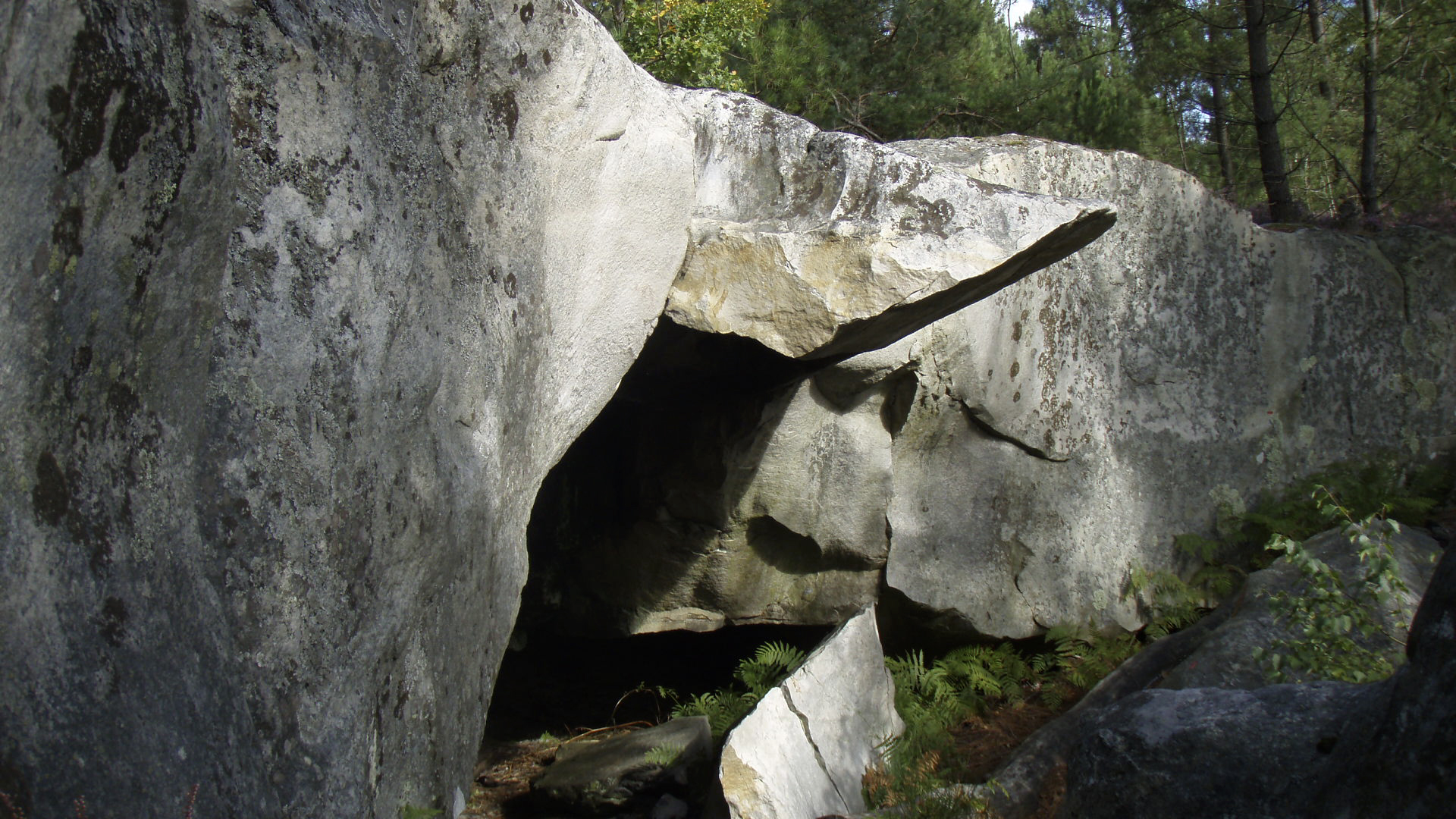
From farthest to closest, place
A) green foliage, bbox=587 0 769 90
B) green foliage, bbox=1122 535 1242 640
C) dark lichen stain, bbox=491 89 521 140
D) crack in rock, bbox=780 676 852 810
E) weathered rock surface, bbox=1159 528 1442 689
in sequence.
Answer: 1. green foliage, bbox=587 0 769 90
2. green foliage, bbox=1122 535 1242 640
3. crack in rock, bbox=780 676 852 810
4. weathered rock surface, bbox=1159 528 1442 689
5. dark lichen stain, bbox=491 89 521 140

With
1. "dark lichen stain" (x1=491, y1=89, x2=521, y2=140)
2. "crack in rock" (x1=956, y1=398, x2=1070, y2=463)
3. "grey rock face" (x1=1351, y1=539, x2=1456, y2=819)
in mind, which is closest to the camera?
"grey rock face" (x1=1351, y1=539, x2=1456, y2=819)

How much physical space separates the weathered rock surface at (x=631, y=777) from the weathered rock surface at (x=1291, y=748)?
2.29 m

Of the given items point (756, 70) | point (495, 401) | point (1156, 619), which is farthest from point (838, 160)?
point (756, 70)

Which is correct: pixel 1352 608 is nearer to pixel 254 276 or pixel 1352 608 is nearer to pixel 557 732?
pixel 254 276

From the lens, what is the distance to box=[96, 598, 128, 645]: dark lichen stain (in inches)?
73.0

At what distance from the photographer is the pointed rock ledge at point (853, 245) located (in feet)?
12.3

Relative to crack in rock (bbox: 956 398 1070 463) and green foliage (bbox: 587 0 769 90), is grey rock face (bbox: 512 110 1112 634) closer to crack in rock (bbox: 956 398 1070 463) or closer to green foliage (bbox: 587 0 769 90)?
crack in rock (bbox: 956 398 1070 463)

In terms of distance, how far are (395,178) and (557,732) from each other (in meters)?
3.59

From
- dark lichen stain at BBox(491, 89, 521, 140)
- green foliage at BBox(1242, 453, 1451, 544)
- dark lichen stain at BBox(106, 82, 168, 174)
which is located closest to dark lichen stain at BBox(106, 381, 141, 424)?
dark lichen stain at BBox(106, 82, 168, 174)

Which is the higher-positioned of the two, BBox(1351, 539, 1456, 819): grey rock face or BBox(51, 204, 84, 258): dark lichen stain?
BBox(51, 204, 84, 258): dark lichen stain

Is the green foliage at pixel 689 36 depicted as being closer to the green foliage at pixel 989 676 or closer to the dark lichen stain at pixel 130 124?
the green foliage at pixel 989 676

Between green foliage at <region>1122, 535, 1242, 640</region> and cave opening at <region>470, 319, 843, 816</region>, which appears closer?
cave opening at <region>470, 319, 843, 816</region>

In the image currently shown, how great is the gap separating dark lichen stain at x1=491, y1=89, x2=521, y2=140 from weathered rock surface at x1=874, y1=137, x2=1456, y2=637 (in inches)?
88.5

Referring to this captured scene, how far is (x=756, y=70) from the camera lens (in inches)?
348
